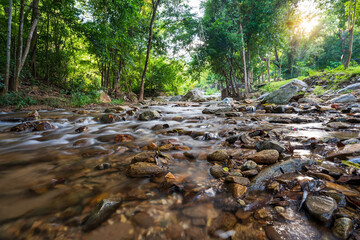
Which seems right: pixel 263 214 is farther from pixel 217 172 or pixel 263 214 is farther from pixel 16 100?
pixel 16 100

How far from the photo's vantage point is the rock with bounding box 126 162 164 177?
5.65 ft

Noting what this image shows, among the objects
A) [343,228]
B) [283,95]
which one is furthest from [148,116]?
[283,95]

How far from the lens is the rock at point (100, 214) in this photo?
107cm

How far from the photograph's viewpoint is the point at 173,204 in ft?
4.19

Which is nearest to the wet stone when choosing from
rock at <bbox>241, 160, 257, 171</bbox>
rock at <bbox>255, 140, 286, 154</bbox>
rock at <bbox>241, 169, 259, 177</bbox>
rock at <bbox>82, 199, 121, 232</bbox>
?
rock at <bbox>255, 140, 286, 154</bbox>

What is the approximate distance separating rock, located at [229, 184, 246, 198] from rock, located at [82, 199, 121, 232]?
0.94 m

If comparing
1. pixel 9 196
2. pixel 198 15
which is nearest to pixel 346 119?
pixel 9 196

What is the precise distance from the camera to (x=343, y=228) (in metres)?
0.91

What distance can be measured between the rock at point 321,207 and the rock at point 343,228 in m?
0.05

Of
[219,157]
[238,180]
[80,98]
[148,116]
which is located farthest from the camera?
[80,98]

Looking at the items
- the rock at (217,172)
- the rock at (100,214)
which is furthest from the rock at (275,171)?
the rock at (100,214)

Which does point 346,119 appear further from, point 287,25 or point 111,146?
point 287,25

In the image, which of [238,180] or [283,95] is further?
[283,95]

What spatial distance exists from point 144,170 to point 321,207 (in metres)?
1.47
